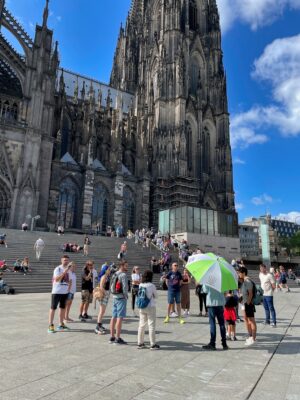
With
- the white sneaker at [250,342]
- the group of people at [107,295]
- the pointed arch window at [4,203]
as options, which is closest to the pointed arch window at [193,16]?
the pointed arch window at [4,203]

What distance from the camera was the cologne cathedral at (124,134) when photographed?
29250 mm

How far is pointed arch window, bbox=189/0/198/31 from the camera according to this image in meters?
48.9

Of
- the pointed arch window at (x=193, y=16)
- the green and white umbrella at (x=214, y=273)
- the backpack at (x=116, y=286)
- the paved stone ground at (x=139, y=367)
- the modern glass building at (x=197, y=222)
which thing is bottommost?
the paved stone ground at (x=139, y=367)

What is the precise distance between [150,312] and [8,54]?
1322 inches

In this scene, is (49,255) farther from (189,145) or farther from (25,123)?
(189,145)

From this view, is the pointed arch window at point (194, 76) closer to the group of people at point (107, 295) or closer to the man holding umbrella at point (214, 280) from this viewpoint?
the group of people at point (107, 295)

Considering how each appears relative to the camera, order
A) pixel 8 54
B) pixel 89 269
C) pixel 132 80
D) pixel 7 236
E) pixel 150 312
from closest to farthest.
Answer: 1. pixel 150 312
2. pixel 89 269
3. pixel 7 236
4. pixel 8 54
5. pixel 132 80

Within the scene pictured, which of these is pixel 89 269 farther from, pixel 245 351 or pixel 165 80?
pixel 165 80

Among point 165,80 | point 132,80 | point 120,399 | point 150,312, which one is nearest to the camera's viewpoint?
point 120,399

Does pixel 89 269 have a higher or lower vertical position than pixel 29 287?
higher

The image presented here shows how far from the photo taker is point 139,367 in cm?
473

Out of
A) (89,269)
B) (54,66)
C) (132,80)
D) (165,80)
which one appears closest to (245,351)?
(89,269)

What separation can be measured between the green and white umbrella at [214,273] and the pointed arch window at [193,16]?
50435 mm

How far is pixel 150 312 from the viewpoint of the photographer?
577 centimetres
